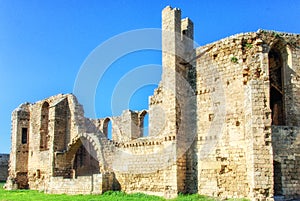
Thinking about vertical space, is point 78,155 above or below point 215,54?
below

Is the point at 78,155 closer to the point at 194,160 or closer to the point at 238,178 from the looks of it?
the point at 194,160

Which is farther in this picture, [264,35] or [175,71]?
[175,71]

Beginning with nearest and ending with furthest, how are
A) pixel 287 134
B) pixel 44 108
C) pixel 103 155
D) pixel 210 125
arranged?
pixel 287 134, pixel 210 125, pixel 103 155, pixel 44 108

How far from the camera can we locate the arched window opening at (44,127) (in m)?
27.0

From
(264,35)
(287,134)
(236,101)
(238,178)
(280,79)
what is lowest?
(238,178)

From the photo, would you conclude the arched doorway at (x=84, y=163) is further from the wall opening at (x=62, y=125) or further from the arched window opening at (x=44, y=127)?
the wall opening at (x=62, y=125)

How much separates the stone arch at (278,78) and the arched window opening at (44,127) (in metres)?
15.3

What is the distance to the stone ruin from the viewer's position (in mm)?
14648

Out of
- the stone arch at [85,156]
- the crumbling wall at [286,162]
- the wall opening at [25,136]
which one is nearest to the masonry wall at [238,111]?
the crumbling wall at [286,162]

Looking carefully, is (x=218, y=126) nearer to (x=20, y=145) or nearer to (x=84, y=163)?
(x=84, y=163)

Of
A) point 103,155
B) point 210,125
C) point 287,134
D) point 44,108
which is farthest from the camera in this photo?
point 44,108

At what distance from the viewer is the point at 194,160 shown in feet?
55.4

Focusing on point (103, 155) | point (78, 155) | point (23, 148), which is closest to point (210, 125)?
point (103, 155)

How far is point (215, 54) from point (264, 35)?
206 centimetres
